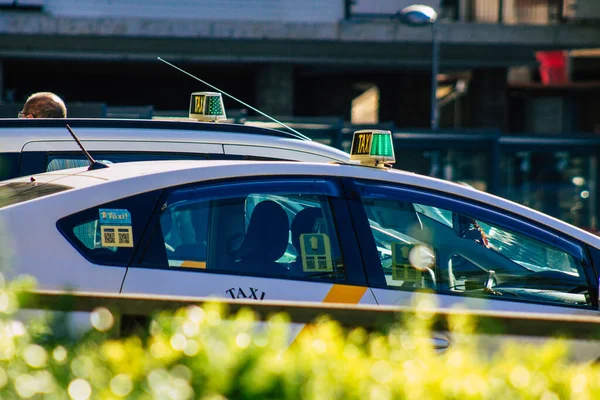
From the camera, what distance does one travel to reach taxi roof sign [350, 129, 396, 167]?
410 centimetres

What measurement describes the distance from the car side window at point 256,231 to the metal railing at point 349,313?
3.95ft

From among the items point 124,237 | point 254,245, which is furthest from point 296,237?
point 124,237

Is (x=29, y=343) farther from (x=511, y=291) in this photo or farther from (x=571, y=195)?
(x=571, y=195)

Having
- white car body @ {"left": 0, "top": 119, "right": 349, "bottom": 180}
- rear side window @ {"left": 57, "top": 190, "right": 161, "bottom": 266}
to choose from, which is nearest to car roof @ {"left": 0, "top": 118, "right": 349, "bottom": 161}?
white car body @ {"left": 0, "top": 119, "right": 349, "bottom": 180}

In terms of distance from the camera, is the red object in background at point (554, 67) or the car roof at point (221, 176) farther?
the red object in background at point (554, 67)

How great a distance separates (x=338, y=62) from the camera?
74.3ft

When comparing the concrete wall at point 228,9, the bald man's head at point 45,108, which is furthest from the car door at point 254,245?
the concrete wall at point 228,9

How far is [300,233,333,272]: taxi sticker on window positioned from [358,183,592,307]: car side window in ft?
0.69

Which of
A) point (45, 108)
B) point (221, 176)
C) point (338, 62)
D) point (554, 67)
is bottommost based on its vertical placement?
point (221, 176)

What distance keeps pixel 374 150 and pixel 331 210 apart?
38 centimetres

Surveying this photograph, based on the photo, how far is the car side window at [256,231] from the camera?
12.2ft

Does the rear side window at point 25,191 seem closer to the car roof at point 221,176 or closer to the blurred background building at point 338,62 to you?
the car roof at point 221,176

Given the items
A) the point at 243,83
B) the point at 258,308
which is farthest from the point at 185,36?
the point at 258,308

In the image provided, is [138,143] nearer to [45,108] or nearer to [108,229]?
[45,108]
